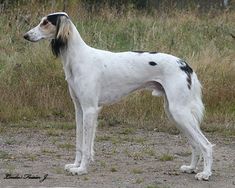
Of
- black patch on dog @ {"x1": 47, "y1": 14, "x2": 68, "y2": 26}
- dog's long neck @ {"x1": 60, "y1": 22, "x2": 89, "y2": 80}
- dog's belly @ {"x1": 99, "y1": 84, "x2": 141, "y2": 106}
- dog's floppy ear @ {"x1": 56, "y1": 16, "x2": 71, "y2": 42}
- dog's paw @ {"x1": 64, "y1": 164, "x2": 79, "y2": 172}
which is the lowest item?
dog's paw @ {"x1": 64, "y1": 164, "x2": 79, "y2": 172}

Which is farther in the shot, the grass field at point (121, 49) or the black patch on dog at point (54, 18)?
the grass field at point (121, 49)

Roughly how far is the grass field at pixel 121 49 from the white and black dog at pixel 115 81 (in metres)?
2.84

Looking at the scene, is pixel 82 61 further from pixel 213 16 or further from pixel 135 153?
pixel 213 16

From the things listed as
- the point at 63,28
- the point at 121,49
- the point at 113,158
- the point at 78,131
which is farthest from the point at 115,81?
the point at 121,49

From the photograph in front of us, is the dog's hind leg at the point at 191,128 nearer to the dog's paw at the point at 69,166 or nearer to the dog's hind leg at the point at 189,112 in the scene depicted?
the dog's hind leg at the point at 189,112

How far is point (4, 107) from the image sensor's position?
11.1 metres

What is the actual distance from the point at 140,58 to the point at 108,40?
6944mm

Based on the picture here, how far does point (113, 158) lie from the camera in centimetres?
838

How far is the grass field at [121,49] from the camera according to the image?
1108 cm

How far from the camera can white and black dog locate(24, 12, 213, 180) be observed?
739 centimetres

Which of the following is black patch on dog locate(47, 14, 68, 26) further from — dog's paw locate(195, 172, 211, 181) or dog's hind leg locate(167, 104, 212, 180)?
dog's paw locate(195, 172, 211, 181)

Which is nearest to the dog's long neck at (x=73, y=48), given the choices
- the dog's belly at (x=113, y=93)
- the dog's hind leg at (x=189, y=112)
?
the dog's belly at (x=113, y=93)

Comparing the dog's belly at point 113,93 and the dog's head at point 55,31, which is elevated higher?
the dog's head at point 55,31

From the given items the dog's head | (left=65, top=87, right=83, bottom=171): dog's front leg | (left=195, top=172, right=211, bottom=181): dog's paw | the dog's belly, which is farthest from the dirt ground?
the dog's head
